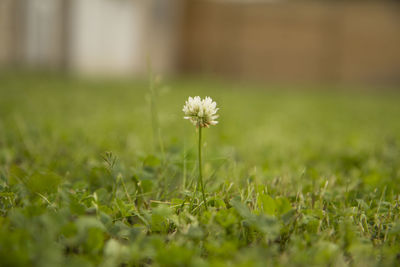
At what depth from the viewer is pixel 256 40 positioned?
990 cm

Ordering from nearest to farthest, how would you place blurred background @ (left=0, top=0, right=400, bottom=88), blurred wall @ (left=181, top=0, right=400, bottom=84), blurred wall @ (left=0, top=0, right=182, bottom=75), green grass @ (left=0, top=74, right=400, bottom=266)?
1. green grass @ (left=0, top=74, right=400, bottom=266)
2. blurred wall @ (left=0, top=0, right=182, bottom=75)
3. blurred background @ (left=0, top=0, right=400, bottom=88)
4. blurred wall @ (left=181, top=0, right=400, bottom=84)

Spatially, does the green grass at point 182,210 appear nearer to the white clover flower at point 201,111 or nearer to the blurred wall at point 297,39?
the white clover flower at point 201,111

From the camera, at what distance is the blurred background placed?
338 inches

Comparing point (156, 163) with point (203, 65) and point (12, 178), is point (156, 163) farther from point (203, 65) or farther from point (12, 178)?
point (203, 65)

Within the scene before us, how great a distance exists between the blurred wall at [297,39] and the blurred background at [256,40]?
2 centimetres

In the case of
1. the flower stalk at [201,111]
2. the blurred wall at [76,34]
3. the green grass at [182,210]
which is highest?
the blurred wall at [76,34]

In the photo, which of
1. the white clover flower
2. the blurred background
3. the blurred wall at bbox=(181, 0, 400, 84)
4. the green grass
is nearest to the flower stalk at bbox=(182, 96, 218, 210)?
the white clover flower

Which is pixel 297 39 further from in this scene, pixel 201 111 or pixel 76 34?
pixel 201 111

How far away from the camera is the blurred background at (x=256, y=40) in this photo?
8590 millimetres

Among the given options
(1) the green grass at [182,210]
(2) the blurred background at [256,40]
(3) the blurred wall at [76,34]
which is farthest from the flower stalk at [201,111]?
(2) the blurred background at [256,40]

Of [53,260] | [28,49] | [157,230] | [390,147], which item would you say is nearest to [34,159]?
[157,230]

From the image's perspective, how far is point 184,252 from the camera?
0.60 metres

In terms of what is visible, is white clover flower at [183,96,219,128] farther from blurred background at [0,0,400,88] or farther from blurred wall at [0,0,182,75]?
blurred background at [0,0,400,88]

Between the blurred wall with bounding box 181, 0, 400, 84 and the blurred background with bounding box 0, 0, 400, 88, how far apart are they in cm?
2
